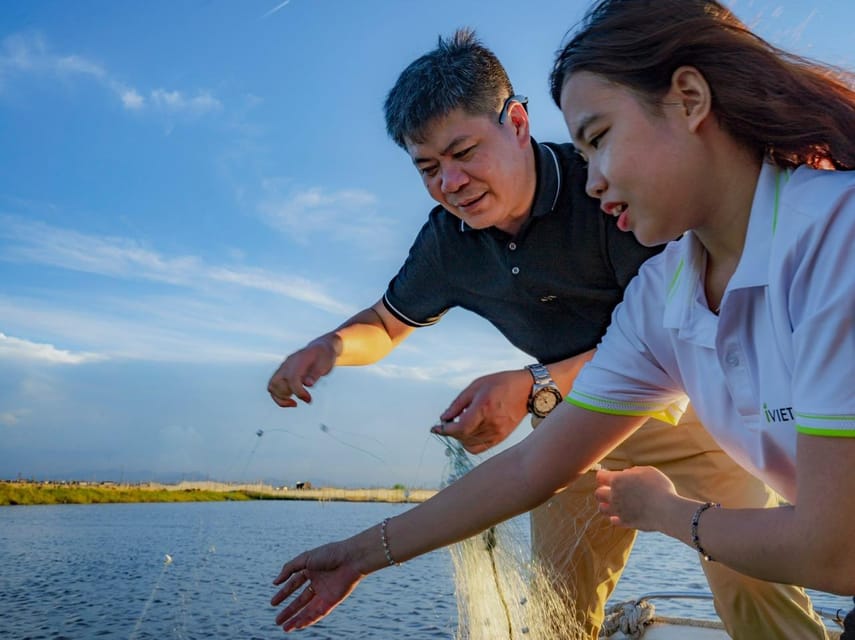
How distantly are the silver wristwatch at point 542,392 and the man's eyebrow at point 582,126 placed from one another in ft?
3.75

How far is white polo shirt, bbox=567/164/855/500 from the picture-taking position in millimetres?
1322

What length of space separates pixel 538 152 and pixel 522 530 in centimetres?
174

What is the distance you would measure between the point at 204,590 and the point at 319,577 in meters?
11.3

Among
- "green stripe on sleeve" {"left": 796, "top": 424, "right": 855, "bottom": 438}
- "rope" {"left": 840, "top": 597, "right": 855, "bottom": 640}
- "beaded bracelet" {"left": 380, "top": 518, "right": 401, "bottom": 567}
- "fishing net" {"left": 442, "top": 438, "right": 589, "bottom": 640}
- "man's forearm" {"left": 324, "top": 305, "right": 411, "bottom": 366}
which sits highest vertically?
"man's forearm" {"left": 324, "top": 305, "right": 411, "bottom": 366}

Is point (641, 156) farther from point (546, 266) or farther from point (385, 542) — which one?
point (546, 266)

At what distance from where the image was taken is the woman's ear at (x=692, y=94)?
149cm

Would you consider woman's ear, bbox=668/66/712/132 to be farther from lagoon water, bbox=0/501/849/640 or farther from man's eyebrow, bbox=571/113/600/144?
lagoon water, bbox=0/501/849/640

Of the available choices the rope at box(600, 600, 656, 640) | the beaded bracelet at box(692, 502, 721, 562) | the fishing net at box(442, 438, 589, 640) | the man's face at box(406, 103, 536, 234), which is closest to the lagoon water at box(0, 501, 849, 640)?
the fishing net at box(442, 438, 589, 640)

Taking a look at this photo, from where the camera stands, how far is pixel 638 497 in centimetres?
181

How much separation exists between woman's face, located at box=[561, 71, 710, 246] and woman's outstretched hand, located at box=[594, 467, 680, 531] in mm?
570

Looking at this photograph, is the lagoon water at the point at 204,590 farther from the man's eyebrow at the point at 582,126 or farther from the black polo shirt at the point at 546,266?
the man's eyebrow at the point at 582,126

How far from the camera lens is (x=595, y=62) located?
157cm

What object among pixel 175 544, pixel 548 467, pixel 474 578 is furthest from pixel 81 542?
pixel 548 467

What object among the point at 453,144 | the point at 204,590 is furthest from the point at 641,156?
the point at 204,590
